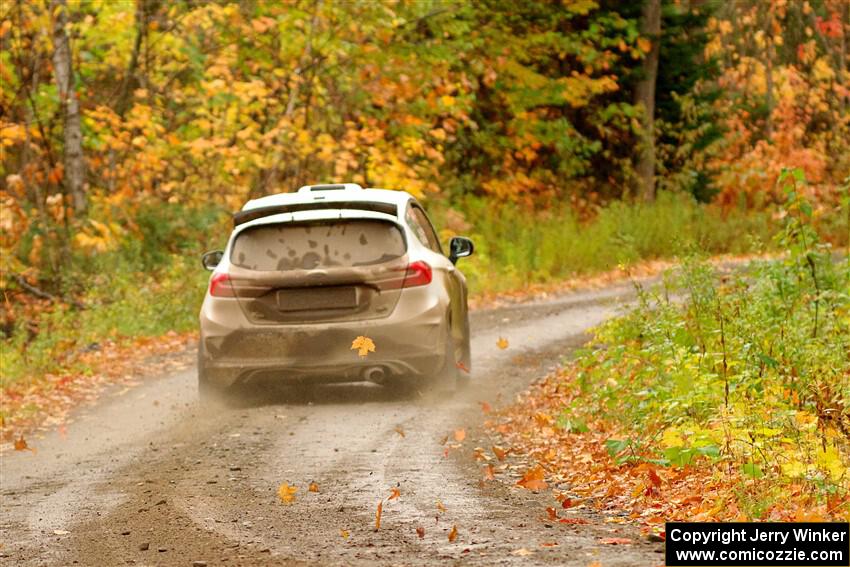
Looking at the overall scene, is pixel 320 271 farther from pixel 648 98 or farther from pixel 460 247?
pixel 648 98

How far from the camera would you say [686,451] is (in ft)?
27.6

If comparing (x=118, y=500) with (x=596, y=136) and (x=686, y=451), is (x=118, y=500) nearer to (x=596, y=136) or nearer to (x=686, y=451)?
(x=686, y=451)

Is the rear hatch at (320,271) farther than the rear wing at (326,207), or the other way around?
the rear wing at (326,207)

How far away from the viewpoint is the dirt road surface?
22.5ft

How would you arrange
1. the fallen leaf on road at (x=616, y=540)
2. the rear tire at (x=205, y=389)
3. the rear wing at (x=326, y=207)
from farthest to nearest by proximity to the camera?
the rear wing at (x=326, y=207) → the rear tire at (x=205, y=389) → the fallen leaf on road at (x=616, y=540)

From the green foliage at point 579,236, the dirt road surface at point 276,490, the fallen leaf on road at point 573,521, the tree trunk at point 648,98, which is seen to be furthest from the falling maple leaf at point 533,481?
the tree trunk at point 648,98

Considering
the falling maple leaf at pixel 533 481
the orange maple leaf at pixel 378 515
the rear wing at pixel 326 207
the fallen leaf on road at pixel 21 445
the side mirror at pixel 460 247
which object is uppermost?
the rear wing at pixel 326 207

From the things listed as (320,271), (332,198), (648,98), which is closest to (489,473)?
(320,271)

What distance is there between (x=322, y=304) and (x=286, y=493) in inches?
139

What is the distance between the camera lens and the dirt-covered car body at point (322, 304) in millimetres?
11750

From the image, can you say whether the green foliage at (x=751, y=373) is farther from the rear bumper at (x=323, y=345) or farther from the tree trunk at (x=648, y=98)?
the tree trunk at (x=648, y=98)

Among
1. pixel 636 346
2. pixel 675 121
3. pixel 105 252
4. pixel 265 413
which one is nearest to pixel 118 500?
pixel 265 413

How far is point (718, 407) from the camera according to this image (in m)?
9.00

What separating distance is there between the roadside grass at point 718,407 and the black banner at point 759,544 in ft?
0.82
